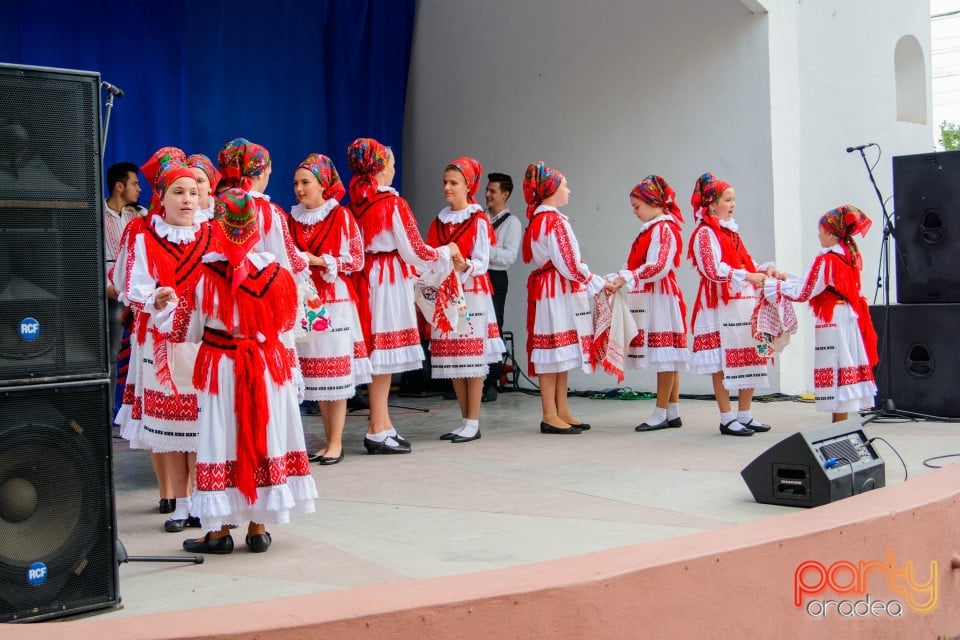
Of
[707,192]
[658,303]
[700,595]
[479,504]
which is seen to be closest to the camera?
[700,595]

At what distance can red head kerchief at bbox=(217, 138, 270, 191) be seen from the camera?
5.34 m

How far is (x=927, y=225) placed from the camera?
7551mm

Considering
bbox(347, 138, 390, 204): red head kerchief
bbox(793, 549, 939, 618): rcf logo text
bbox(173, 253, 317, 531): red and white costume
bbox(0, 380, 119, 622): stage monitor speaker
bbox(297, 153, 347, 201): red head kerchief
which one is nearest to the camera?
bbox(0, 380, 119, 622): stage monitor speaker

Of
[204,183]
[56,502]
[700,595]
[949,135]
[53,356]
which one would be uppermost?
[949,135]

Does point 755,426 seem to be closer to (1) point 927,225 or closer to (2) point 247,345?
(1) point 927,225

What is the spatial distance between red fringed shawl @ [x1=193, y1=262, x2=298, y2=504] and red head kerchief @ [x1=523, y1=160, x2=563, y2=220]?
3.34m

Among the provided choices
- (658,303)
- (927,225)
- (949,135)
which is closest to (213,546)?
(658,303)

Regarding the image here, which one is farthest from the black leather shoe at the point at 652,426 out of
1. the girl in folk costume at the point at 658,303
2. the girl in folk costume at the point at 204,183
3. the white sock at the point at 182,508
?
the white sock at the point at 182,508

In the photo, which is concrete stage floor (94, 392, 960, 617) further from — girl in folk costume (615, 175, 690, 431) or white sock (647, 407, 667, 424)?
girl in folk costume (615, 175, 690, 431)

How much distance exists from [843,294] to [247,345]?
3.81m

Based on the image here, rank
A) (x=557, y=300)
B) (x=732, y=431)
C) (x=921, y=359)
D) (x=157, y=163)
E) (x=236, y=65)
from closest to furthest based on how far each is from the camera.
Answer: (x=157, y=163)
(x=732, y=431)
(x=557, y=300)
(x=921, y=359)
(x=236, y=65)

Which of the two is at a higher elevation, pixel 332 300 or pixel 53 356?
pixel 332 300

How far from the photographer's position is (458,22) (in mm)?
10156

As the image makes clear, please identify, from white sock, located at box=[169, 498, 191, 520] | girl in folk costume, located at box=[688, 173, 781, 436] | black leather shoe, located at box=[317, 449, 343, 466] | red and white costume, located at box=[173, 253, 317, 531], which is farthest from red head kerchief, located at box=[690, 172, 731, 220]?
white sock, located at box=[169, 498, 191, 520]
